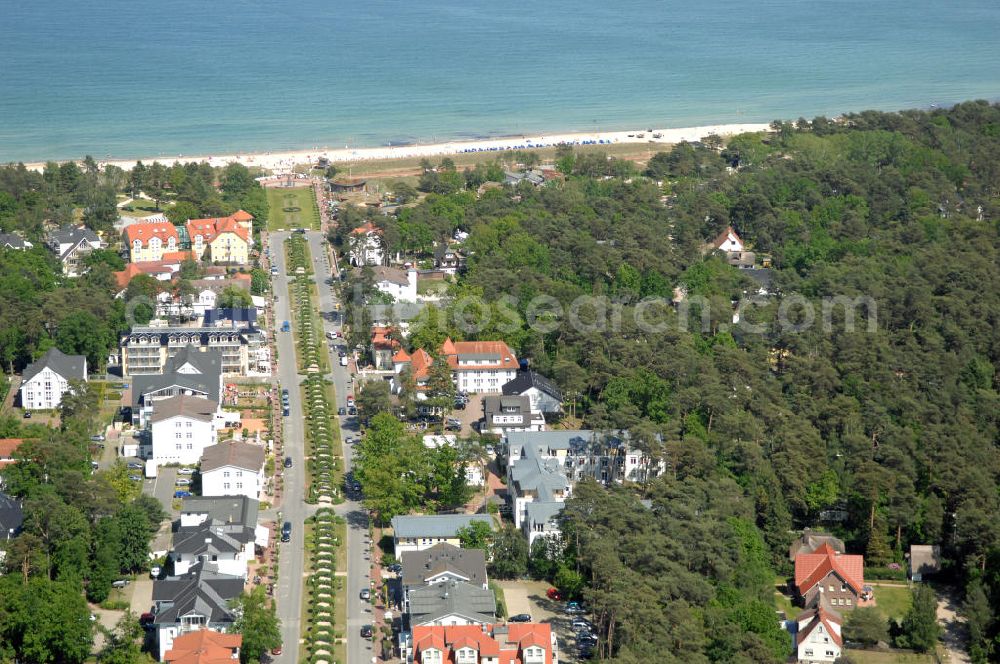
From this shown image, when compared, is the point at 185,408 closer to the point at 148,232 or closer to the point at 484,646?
the point at 484,646

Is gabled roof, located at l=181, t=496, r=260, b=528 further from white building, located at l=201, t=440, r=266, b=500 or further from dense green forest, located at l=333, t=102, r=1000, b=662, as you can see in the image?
dense green forest, located at l=333, t=102, r=1000, b=662

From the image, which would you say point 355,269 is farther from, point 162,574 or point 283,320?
point 162,574

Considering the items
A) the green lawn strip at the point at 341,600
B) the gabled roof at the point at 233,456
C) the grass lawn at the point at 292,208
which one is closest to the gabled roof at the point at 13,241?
the grass lawn at the point at 292,208

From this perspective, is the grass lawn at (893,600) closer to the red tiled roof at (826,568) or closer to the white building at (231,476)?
the red tiled roof at (826,568)

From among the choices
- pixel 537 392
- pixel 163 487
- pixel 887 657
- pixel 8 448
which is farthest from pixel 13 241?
pixel 887 657

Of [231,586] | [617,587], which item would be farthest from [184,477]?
[617,587]

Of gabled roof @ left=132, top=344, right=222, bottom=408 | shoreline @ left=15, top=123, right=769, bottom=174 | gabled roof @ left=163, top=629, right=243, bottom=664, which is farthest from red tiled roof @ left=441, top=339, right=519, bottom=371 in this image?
shoreline @ left=15, top=123, right=769, bottom=174
